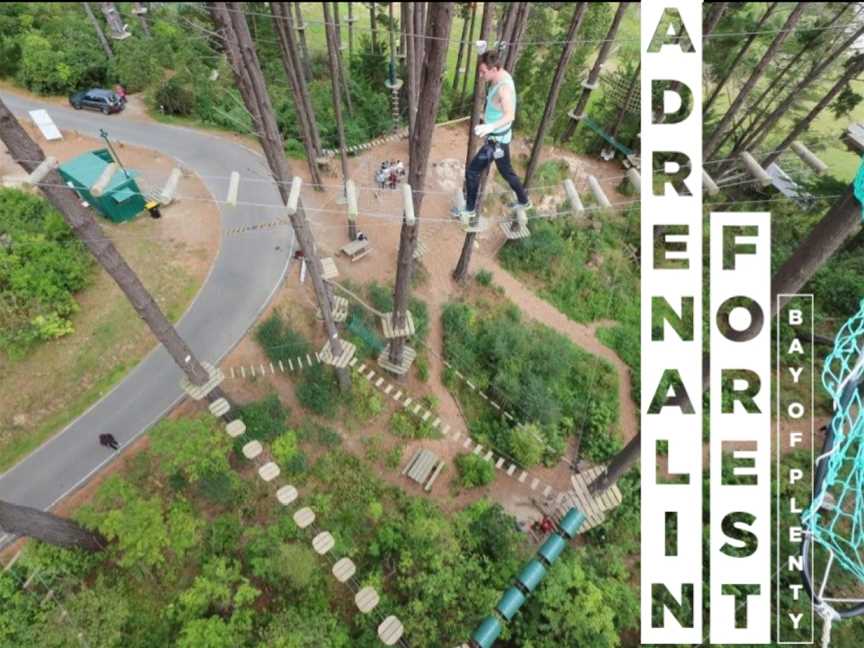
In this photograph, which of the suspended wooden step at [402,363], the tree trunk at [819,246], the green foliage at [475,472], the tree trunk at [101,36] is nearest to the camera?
the tree trunk at [819,246]

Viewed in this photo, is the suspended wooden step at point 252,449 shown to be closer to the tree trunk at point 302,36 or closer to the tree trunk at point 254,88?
the tree trunk at point 254,88

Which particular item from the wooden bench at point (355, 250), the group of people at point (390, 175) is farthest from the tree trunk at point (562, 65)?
the wooden bench at point (355, 250)

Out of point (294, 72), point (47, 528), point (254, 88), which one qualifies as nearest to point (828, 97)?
point (294, 72)

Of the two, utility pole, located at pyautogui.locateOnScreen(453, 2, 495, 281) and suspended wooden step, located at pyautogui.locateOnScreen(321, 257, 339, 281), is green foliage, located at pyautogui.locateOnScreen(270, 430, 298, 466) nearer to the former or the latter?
suspended wooden step, located at pyautogui.locateOnScreen(321, 257, 339, 281)

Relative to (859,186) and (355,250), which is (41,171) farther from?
(859,186)

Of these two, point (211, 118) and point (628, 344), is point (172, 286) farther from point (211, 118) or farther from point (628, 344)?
point (628, 344)

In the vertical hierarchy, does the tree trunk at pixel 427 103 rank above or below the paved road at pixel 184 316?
above
